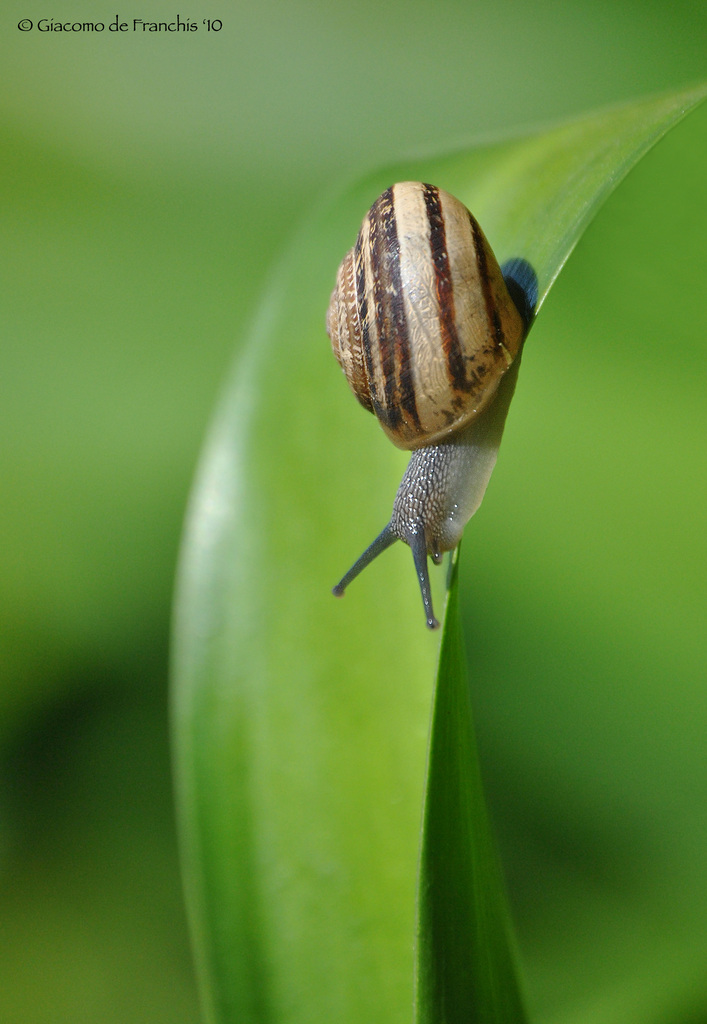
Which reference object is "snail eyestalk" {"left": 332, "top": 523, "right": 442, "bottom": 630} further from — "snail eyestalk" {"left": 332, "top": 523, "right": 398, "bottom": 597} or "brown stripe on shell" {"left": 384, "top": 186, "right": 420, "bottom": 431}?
"brown stripe on shell" {"left": 384, "top": 186, "right": 420, "bottom": 431}

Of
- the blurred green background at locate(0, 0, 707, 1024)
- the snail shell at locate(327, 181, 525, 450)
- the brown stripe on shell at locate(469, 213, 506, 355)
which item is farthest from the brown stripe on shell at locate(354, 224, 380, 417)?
the blurred green background at locate(0, 0, 707, 1024)

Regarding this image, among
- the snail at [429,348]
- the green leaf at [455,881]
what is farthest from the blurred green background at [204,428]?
the green leaf at [455,881]

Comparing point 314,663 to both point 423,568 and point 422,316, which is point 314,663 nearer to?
point 423,568

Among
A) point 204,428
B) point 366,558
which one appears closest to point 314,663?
point 366,558

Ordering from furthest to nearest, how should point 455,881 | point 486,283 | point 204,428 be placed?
point 204,428, point 486,283, point 455,881

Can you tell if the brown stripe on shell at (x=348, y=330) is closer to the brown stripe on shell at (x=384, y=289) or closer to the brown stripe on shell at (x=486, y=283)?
the brown stripe on shell at (x=384, y=289)

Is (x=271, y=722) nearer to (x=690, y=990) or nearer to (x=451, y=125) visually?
(x=690, y=990)

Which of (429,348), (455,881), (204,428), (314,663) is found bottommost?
(455,881)
